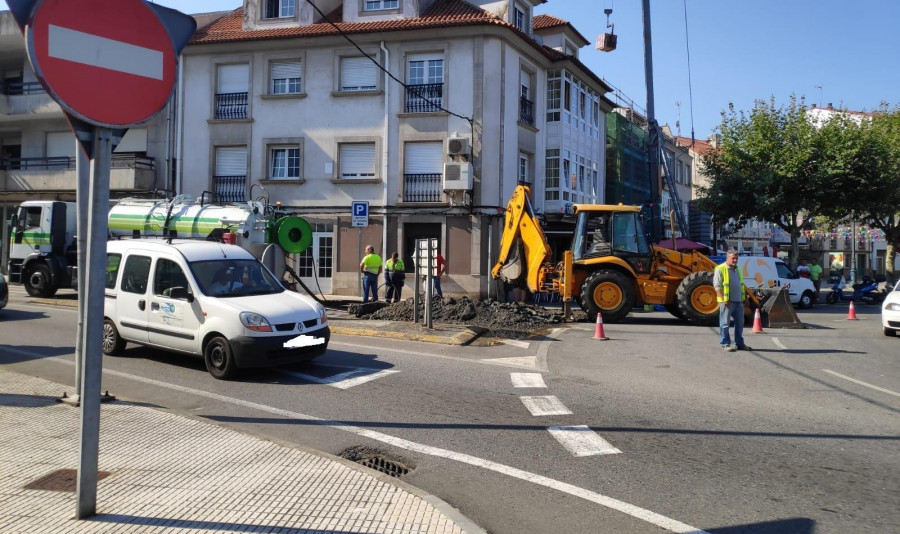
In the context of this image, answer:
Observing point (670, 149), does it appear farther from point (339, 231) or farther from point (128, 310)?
point (128, 310)

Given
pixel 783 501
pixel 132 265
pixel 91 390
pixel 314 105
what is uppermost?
pixel 314 105

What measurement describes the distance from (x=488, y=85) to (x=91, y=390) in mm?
20888

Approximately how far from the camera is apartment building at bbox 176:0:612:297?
75.6ft

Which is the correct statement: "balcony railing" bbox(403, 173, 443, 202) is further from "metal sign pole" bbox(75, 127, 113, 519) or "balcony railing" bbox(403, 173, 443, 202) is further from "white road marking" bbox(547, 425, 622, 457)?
"metal sign pole" bbox(75, 127, 113, 519)

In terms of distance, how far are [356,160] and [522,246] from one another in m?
9.91

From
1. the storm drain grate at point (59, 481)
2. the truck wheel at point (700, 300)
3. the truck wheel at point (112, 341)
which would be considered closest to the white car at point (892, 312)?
the truck wheel at point (700, 300)

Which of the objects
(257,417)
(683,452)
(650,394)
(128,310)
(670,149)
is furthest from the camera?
(670,149)

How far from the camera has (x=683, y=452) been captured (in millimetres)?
5750

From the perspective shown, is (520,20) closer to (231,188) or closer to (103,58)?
(231,188)

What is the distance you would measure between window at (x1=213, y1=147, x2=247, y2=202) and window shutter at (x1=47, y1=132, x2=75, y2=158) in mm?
7475

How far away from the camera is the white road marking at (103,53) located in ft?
11.5

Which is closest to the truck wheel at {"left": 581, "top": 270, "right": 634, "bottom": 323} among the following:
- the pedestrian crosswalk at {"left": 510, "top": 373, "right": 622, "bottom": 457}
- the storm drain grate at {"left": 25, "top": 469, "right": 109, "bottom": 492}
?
the pedestrian crosswalk at {"left": 510, "top": 373, "right": 622, "bottom": 457}

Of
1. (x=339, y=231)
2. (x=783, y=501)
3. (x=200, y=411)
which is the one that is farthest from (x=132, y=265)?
(x=339, y=231)

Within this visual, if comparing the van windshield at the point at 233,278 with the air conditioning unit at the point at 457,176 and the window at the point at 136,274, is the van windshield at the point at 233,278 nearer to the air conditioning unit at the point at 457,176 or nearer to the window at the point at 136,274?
the window at the point at 136,274
